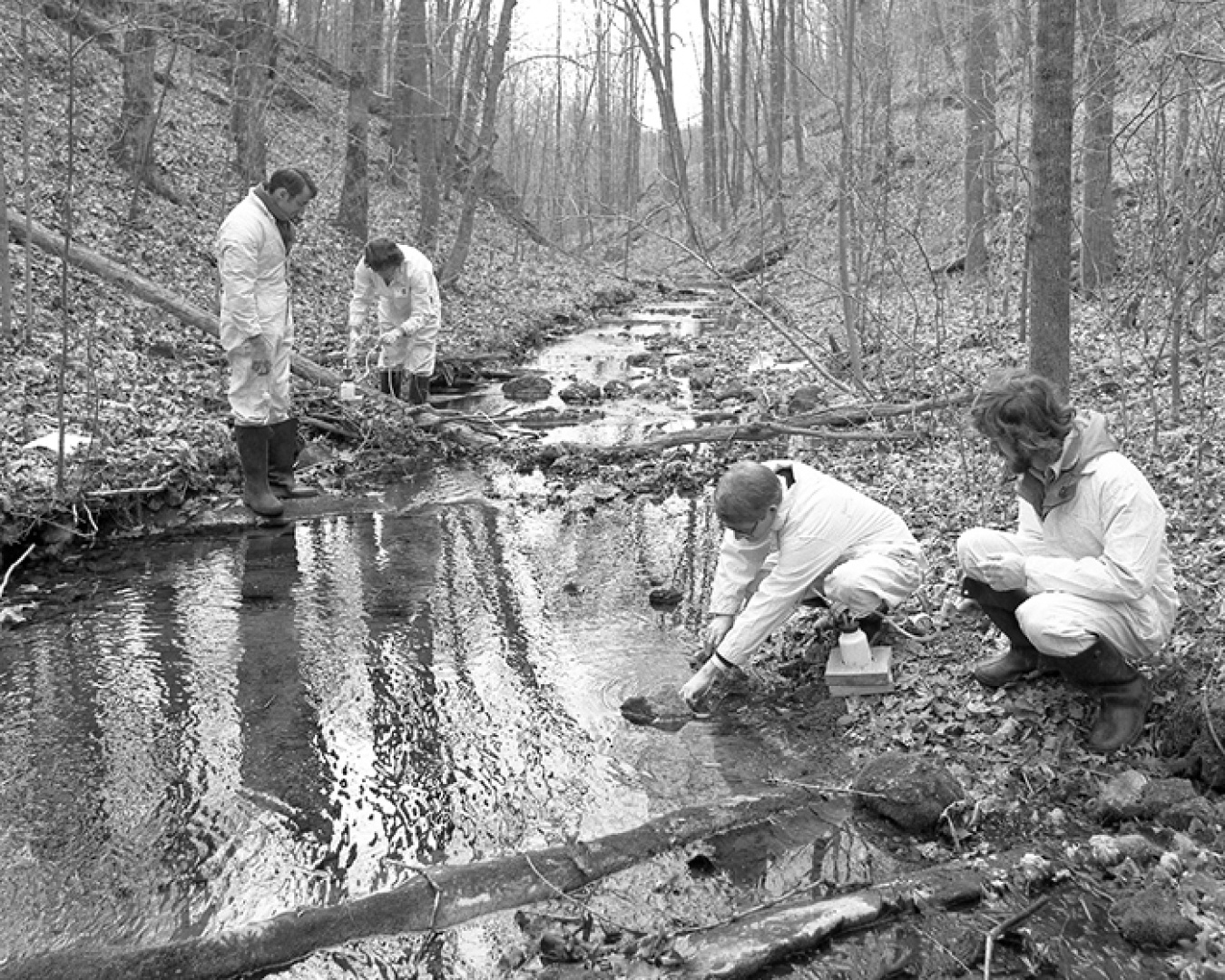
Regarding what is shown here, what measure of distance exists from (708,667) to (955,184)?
2064 centimetres

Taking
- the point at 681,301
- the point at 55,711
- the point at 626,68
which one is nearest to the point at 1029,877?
the point at 55,711

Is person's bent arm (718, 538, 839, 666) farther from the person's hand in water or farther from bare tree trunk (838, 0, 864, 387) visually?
bare tree trunk (838, 0, 864, 387)

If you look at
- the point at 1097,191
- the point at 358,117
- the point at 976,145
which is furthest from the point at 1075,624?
the point at 358,117

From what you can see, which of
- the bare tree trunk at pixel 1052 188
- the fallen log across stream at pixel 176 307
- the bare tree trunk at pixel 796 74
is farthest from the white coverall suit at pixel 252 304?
the bare tree trunk at pixel 796 74

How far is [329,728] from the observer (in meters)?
4.33

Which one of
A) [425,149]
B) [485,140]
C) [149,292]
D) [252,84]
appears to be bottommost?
[149,292]

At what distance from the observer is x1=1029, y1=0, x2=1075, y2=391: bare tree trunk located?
4996mm

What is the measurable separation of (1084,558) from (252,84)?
1298 centimetres

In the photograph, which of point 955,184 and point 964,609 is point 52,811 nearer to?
point 964,609

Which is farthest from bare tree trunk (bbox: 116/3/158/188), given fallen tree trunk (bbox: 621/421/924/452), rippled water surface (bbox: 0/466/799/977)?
rippled water surface (bbox: 0/466/799/977)

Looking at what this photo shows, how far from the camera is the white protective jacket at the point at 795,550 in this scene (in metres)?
4.20

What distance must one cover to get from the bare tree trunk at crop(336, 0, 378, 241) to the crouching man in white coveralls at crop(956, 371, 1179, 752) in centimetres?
1387

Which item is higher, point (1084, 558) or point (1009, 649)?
point (1084, 558)

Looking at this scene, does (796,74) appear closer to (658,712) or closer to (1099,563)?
(658,712)
